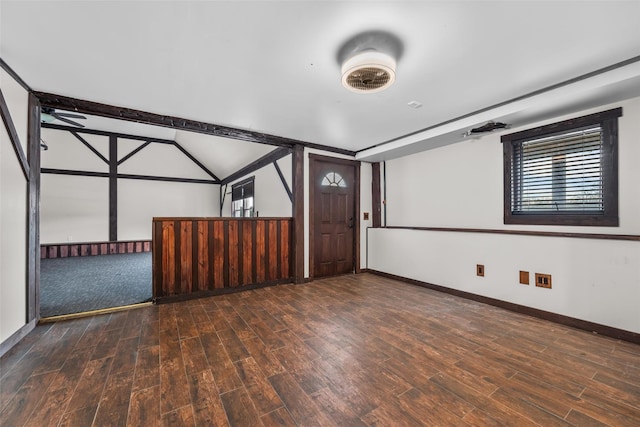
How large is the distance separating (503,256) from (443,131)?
1740 mm

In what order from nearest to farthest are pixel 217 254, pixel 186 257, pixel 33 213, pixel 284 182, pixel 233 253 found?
pixel 33 213 → pixel 186 257 → pixel 217 254 → pixel 233 253 → pixel 284 182

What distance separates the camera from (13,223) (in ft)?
7.05

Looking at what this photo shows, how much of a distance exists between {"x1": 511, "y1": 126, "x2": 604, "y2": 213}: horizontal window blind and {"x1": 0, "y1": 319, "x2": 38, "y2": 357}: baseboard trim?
5170mm

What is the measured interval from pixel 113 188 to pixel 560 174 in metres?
10.2

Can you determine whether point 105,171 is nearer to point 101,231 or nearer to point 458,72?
point 101,231

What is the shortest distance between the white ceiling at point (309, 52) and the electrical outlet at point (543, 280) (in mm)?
1745

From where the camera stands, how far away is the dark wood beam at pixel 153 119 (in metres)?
2.64

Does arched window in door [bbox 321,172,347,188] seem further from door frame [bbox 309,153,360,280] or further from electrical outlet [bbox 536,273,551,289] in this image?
electrical outlet [bbox 536,273,551,289]

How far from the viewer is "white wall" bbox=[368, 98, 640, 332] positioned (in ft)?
7.59

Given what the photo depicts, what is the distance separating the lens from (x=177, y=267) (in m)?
3.34

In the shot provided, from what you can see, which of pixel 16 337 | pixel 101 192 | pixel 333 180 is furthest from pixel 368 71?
pixel 101 192

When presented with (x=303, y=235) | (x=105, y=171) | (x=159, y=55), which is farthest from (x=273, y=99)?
(x=105, y=171)

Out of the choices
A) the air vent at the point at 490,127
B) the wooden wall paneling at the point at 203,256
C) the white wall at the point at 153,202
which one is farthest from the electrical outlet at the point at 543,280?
the white wall at the point at 153,202

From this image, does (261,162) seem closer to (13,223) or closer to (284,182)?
(284,182)
